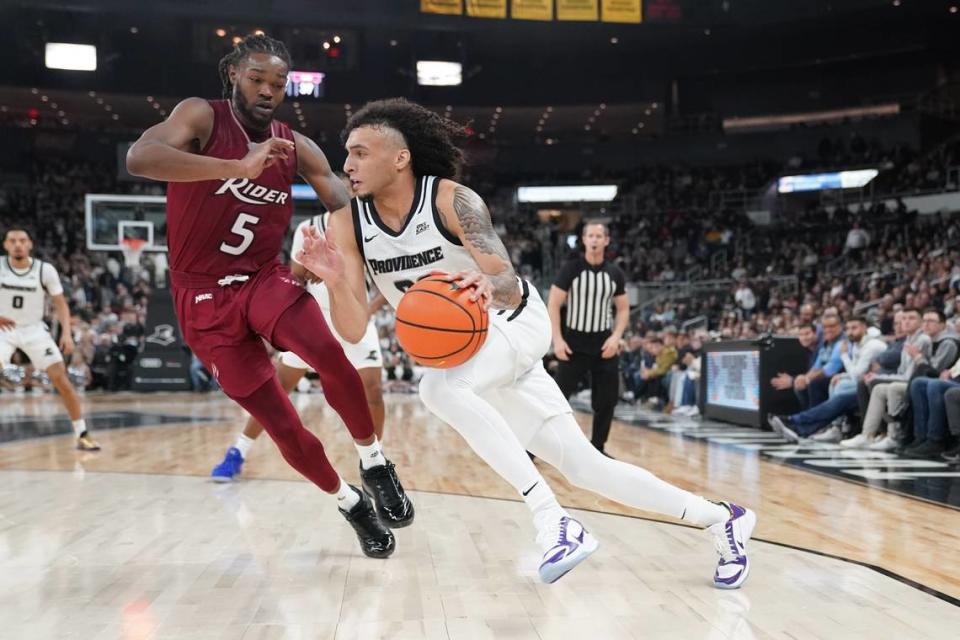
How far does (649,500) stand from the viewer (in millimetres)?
3244

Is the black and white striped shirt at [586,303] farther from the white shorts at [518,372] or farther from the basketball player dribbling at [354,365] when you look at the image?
the white shorts at [518,372]

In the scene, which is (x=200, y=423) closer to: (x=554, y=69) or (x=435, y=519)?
(x=435, y=519)

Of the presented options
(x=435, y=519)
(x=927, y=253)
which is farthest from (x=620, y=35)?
(x=435, y=519)

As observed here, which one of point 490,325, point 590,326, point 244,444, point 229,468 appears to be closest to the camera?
point 490,325

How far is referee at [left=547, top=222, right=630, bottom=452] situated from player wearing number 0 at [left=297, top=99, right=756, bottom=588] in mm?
3483

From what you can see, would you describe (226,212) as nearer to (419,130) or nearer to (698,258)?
(419,130)

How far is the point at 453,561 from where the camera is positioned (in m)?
3.77

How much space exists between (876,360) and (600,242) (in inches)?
130

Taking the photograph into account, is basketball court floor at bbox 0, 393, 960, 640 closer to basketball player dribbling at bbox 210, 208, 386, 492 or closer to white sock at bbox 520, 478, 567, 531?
basketball player dribbling at bbox 210, 208, 386, 492

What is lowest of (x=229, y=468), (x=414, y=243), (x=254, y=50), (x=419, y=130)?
(x=229, y=468)

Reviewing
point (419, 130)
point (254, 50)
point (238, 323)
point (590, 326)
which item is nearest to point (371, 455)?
point (238, 323)

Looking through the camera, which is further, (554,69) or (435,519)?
(554,69)

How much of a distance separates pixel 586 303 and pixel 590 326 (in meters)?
0.18

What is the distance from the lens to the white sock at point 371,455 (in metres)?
3.84
